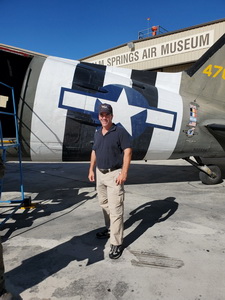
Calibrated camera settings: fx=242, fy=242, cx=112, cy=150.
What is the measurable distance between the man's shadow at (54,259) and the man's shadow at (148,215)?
500 mm

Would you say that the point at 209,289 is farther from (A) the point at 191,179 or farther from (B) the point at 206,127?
(A) the point at 191,179

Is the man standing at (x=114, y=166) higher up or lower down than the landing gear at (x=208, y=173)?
higher up

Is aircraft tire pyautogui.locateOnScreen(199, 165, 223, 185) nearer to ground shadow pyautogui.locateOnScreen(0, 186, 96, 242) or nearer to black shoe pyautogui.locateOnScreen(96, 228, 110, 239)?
ground shadow pyautogui.locateOnScreen(0, 186, 96, 242)

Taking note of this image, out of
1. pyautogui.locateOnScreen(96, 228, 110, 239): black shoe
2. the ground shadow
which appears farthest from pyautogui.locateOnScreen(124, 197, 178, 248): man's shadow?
the ground shadow

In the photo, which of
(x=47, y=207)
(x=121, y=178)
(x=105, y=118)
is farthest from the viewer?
(x=47, y=207)

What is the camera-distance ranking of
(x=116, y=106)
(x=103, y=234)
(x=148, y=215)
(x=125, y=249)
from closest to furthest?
1. (x=125, y=249)
2. (x=103, y=234)
3. (x=148, y=215)
4. (x=116, y=106)

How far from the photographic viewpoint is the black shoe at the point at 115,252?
310 centimetres

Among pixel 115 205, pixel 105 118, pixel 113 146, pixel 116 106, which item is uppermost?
pixel 116 106

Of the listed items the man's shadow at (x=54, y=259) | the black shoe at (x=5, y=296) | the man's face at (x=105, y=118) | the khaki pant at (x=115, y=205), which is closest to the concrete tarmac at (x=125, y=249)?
the man's shadow at (x=54, y=259)

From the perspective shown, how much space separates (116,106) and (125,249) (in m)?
2.94

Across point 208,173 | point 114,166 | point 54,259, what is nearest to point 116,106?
point 114,166

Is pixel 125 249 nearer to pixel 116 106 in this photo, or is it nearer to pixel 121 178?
pixel 121 178

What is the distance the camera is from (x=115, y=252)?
3123 mm

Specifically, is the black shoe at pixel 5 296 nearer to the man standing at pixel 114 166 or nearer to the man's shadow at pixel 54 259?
the man's shadow at pixel 54 259
